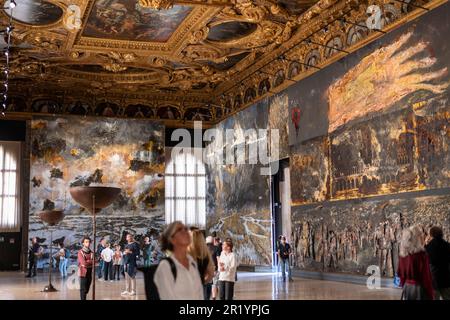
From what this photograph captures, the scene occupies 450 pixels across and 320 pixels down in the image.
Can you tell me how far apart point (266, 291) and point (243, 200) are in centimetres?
1179

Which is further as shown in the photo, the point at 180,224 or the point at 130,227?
the point at 130,227

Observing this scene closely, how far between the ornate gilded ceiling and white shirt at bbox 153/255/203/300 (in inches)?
547

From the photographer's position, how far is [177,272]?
16.1 ft

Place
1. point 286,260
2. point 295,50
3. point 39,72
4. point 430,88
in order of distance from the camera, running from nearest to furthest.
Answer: point 430,88, point 286,260, point 295,50, point 39,72

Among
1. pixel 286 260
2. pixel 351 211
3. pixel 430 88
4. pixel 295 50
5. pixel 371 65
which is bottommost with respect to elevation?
pixel 286 260

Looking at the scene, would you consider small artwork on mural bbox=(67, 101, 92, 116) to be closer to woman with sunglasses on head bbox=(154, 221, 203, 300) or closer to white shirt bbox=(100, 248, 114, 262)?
white shirt bbox=(100, 248, 114, 262)

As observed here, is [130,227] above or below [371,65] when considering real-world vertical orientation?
below

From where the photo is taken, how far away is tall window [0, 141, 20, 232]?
100ft

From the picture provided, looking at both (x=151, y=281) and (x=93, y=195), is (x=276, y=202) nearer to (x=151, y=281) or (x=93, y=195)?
(x=93, y=195)

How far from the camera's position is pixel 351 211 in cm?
1905

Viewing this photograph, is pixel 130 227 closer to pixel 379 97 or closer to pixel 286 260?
pixel 286 260

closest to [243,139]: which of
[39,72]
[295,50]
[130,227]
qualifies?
[295,50]

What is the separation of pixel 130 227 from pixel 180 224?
90.9ft

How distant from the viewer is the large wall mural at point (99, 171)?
30.8m
